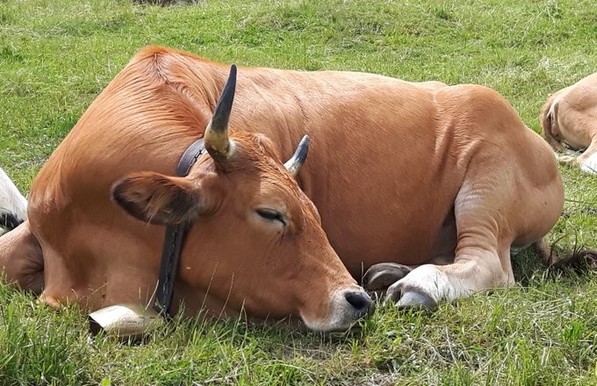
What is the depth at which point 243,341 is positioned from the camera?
14.2 ft

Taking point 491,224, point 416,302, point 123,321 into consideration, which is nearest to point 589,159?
point 491,224

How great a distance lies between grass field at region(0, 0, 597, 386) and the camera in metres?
4.04

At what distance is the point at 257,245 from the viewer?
4605 millimetres

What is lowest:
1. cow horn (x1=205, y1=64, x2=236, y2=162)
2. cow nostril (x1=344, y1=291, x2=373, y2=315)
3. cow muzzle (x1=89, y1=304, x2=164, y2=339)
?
cow muzzle (x1=89, y1=304, x2=164, y2=339)

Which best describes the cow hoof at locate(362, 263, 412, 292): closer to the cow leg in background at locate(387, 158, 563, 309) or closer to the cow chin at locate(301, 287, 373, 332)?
the cow leg in background at locate(387, 158, 563, 309)

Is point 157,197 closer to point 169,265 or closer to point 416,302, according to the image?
point 169,265

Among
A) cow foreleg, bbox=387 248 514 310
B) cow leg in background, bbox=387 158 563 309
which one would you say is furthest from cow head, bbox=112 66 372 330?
cow leg in background, bbox=387 158 563 309

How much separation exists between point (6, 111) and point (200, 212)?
19.3 feet

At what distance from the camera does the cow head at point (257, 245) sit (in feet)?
14.9

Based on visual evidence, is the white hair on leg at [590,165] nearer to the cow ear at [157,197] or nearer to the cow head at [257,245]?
the cow head at [257,245]

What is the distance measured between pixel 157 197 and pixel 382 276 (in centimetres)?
164

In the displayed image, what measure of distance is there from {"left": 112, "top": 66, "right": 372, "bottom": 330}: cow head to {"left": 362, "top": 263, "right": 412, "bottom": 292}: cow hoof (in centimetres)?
86

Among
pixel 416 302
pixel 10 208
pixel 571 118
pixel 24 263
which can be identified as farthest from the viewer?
pixel 571 118

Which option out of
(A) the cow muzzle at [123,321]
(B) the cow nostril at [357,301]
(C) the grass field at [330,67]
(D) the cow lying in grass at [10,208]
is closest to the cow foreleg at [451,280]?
(C) the grass field at [330,67]
